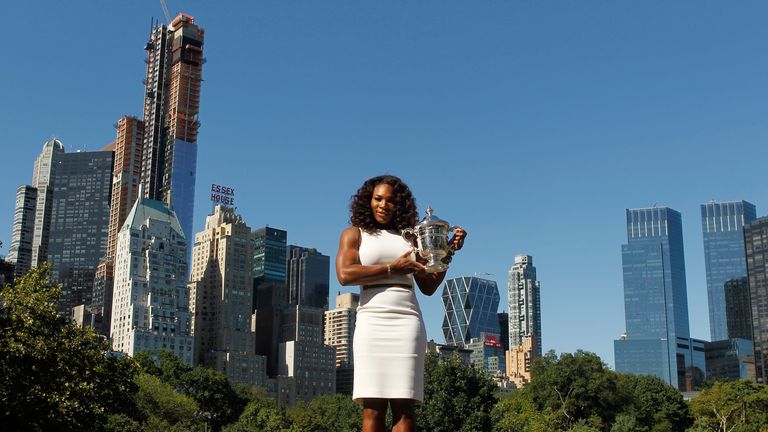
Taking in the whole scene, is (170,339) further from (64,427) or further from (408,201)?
(408,201)

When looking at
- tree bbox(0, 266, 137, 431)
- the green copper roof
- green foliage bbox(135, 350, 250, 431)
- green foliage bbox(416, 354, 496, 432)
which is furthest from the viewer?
the green copper roof

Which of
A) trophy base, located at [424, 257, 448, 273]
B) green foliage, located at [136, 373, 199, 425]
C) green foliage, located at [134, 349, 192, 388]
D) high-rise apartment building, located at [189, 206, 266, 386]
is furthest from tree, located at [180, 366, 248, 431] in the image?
trophy base, located at [424, 257, 448, 273]

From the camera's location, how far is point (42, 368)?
2444cm

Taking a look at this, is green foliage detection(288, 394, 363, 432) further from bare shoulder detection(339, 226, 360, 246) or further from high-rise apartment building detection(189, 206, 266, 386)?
bare shoulder detection(339, 226, 360, 246)

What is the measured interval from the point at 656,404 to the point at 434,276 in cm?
7703

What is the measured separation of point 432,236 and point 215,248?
564 ft

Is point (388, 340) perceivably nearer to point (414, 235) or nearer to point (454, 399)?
point (414, 235)

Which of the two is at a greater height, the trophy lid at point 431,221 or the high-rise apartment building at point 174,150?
the high-rise apartment building at point 174,150

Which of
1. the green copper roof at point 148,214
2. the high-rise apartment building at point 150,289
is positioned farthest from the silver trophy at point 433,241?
the green copper roof at point 148,214

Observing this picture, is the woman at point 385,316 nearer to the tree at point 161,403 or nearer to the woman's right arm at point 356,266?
the woman's right arm at point 356,266

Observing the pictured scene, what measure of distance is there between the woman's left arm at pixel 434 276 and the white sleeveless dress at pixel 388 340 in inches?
6.2

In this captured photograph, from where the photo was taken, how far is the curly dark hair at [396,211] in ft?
25.0

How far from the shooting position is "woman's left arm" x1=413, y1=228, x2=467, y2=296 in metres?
7.30

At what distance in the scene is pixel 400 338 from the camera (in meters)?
7.13
